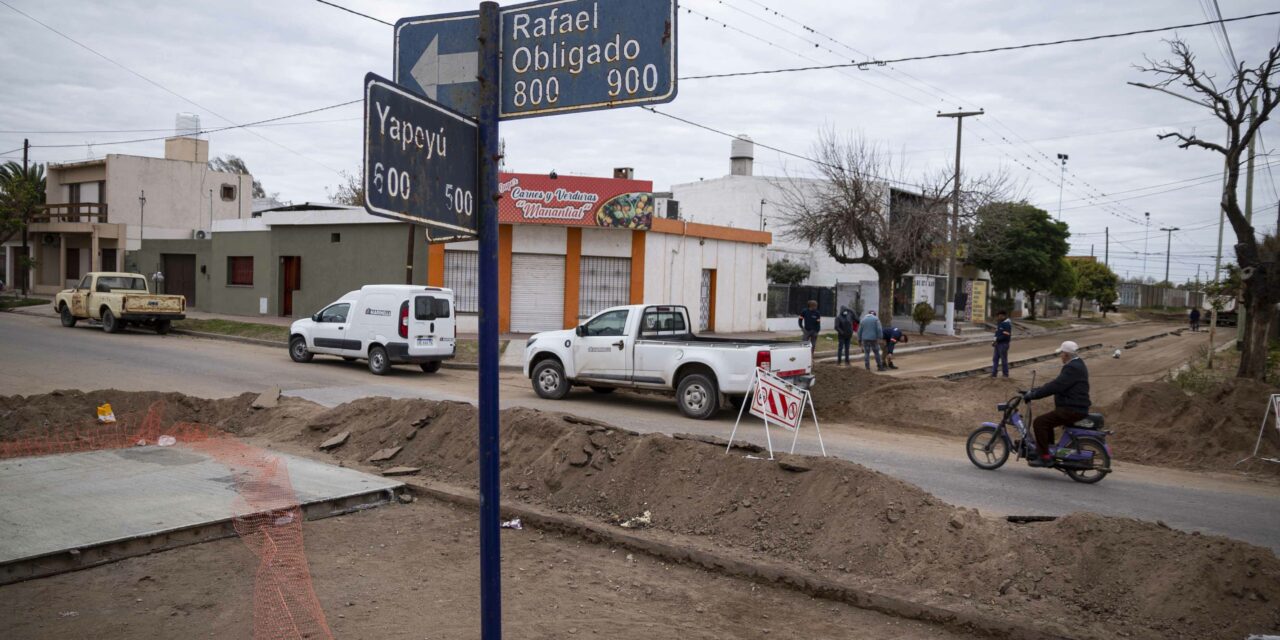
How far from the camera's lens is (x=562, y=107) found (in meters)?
3.23

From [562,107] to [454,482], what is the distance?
237 inches

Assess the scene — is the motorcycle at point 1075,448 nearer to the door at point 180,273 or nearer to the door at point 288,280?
the door at point 288,280

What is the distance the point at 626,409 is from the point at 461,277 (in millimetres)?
14698

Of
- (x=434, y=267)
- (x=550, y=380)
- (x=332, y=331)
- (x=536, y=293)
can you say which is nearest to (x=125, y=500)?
(x=550, y=380)

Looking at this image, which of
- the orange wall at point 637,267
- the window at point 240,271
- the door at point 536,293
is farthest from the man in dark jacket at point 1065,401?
the window at point 240,271

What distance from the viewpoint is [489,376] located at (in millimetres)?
2961

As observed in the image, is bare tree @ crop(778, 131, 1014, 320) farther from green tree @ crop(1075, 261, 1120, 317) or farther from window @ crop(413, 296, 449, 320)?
green tree @ crop(1075, 261, 1120, 317)

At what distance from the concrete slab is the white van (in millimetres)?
9526

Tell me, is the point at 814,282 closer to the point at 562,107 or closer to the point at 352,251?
the point at 352,251

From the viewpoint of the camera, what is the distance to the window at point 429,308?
19.2 meters

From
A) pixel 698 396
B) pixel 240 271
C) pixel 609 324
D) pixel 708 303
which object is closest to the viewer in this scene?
pixel 698 396

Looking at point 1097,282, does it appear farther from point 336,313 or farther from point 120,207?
point 120,207

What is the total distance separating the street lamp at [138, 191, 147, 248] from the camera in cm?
4470

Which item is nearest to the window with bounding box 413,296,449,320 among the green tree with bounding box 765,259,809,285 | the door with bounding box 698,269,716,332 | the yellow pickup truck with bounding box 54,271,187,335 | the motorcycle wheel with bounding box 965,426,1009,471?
the yellow pickup truck with bounding box 54,271,187,335
